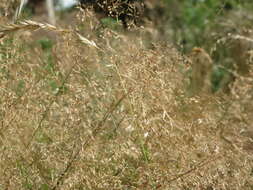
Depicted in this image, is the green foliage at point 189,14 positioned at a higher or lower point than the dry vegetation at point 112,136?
lower

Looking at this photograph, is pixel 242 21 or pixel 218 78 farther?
pixel 242 21

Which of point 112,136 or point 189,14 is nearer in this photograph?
point 112,136

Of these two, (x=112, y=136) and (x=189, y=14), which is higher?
(x=112, y=136)

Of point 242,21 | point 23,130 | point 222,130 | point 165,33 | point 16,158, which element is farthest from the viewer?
point 165,33

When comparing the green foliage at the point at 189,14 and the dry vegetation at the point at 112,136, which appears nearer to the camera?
the dry vegetation at the point at 112,136

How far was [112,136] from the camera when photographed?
2389 millimetres

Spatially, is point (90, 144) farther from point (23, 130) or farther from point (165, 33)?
point (165, 33)

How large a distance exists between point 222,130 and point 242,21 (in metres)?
3.03

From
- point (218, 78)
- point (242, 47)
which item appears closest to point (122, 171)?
point (218, 78)

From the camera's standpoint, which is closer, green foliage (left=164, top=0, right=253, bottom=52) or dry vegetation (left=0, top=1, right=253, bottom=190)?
dry vegetation (left=0, top=1, right=253, bottom=190)

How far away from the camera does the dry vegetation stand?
2002mm

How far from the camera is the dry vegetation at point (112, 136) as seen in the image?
200 cm

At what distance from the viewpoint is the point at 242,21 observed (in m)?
5.38

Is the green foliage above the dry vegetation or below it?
below
